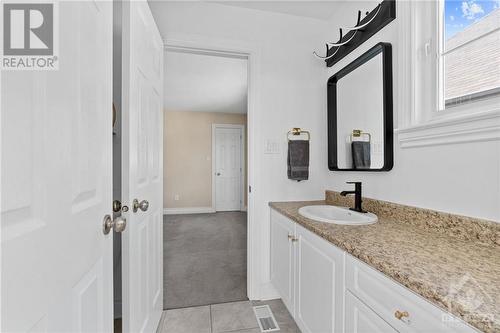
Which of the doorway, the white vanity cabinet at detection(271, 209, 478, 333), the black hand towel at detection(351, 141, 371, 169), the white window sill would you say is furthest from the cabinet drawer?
the doorway

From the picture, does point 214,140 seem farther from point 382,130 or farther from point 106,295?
point 106,295

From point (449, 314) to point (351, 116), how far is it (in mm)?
1429

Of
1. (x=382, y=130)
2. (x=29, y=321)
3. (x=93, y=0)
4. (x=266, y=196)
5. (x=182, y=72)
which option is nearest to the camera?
(x=29, y=321)

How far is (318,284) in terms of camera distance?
1.17m

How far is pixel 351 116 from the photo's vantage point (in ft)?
5.74

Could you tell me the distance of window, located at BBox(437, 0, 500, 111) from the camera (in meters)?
0.95

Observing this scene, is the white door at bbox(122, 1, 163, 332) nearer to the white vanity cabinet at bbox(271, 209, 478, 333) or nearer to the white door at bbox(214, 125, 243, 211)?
the white vanity cabinet at bbox(271, 209, 478, 333)

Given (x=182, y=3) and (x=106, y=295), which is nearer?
(x=106, y=295)

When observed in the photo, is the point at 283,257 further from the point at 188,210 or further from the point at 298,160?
the point at 188,210

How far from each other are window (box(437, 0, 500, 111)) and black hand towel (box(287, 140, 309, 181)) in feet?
3.17

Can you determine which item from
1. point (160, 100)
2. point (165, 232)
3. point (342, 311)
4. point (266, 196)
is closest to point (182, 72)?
point (160, 100)

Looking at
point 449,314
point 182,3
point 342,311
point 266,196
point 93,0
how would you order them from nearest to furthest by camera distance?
1. point 449,314
2. point 93,0
3. point 342,311
4. point 182,3
5. point 266,196

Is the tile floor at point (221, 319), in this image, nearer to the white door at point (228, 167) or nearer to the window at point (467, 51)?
the window at point (467, 51)

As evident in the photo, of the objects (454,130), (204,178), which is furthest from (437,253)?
(204,178)
